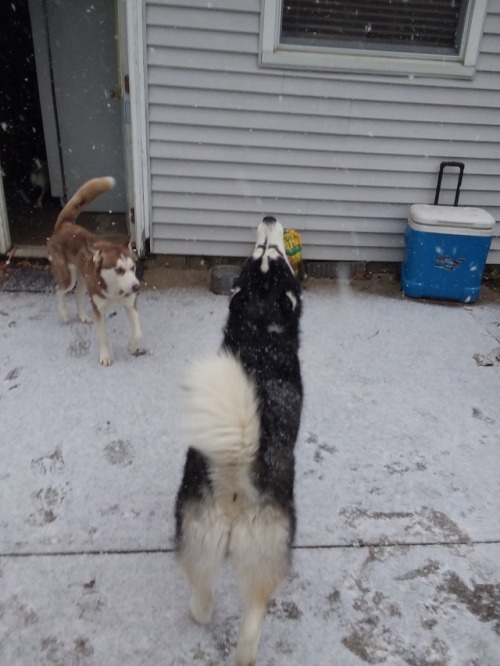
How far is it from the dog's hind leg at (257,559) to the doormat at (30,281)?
11.3 feet

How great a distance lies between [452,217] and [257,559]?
371cm

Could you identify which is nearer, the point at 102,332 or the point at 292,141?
the point at 102,332

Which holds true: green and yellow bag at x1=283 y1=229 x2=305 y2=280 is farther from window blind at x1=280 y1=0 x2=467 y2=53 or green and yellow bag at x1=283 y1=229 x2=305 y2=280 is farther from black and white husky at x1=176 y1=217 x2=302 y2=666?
black and white husky at x1=176 y1=217 x2=302 y2=666

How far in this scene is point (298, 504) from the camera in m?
2.46

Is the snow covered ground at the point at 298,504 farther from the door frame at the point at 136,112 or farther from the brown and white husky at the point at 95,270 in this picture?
the door frame at the point at 136,112

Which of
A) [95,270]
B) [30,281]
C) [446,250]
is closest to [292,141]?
[446,250]

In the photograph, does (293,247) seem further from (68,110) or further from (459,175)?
(68,110)

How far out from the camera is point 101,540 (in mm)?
2205

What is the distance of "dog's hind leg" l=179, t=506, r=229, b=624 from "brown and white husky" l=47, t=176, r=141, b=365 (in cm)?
194

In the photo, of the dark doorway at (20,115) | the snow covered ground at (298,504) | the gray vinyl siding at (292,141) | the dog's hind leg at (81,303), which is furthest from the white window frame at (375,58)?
the dark doorway at (20,115)

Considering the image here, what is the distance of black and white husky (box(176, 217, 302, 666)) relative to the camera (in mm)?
1368

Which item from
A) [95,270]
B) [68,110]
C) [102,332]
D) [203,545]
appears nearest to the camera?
[203,545]

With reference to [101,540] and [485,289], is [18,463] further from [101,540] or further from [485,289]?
[485,289]

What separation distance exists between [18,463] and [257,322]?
1.49 m
